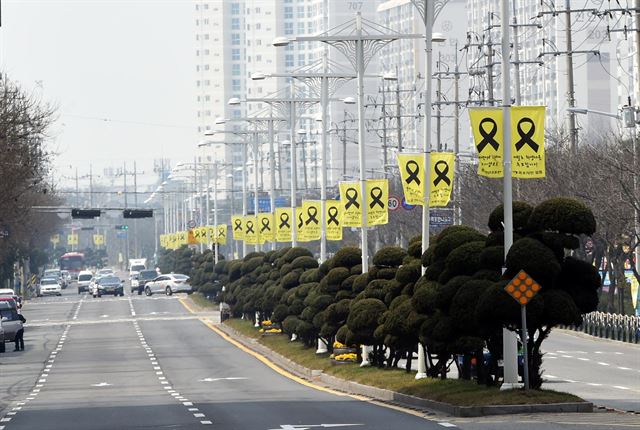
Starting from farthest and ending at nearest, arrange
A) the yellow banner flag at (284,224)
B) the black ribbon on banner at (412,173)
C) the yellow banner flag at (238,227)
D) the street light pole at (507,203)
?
the yellow banner flag at (238,227)
the yellow banner flag at (284,224)
the black ribbon on banner at (412,173)
the street light pole at (507,203)

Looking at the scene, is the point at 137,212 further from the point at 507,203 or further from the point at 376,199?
the point at 507,203

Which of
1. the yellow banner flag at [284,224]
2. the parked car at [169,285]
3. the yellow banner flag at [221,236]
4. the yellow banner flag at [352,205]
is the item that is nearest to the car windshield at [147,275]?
the parked car at [169,285]

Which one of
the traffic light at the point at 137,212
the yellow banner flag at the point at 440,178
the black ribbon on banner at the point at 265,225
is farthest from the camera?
the traffic light at the point at 137,212

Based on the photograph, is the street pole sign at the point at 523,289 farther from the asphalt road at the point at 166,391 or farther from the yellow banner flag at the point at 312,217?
the yellow banner flag at the point at 312,217

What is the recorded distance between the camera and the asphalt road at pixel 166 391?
98.2 feet

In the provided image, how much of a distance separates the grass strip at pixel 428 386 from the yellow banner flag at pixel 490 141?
160 inches

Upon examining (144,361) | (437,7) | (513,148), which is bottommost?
(144,361)

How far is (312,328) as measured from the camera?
5384 cm

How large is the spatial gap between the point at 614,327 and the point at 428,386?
1250 inches

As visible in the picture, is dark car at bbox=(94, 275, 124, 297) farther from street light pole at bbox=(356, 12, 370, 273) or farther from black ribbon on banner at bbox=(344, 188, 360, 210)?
street light pole at bbox=(356, 12, 370, 273)

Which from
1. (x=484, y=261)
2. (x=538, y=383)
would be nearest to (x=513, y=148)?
(x=484, y=261)

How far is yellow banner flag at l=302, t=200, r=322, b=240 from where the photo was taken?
6153 cm

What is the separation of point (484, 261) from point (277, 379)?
1677 centimetres

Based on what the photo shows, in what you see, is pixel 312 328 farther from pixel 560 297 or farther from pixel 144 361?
pixel 560 297
